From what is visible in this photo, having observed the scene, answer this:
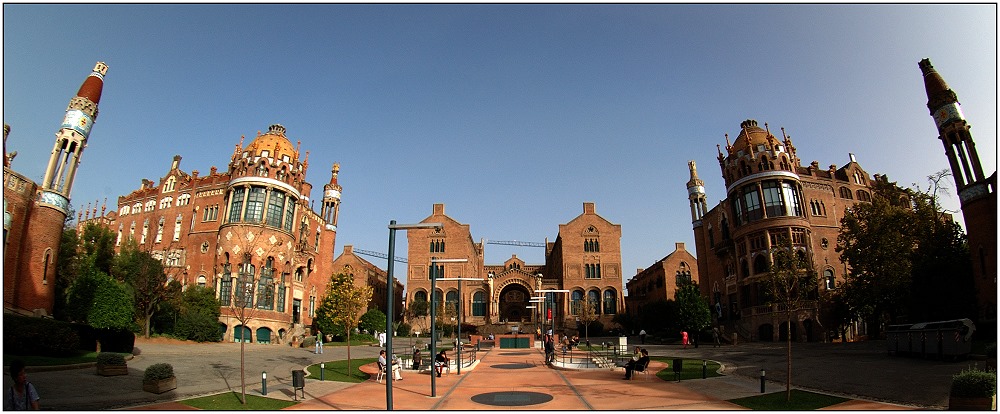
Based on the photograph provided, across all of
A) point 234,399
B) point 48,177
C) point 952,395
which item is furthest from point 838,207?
point 48,177

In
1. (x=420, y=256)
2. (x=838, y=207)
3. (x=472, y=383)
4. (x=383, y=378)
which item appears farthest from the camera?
(x=420, y=256)

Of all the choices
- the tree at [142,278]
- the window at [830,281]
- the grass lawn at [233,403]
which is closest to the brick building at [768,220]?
the window at [830,281]

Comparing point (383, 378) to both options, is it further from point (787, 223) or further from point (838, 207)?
point (838, 207)

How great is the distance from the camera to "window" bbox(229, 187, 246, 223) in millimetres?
50062

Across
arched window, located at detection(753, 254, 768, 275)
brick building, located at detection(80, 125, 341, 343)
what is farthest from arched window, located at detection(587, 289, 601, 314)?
brick building, located at detection(80, 125, 341, 343)

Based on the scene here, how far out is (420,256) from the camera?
7475cm

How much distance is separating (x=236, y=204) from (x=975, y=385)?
5269cm

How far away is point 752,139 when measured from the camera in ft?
174

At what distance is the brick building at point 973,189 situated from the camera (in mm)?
28297

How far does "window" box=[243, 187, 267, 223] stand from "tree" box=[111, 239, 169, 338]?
1001 centimetres

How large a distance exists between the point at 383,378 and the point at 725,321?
42431 millimetres

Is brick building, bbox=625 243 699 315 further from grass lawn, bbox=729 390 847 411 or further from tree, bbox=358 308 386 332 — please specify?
grass lawn, bbox=729 390 847 411

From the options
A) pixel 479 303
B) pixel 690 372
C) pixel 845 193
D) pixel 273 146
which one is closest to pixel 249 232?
pixel 273 146

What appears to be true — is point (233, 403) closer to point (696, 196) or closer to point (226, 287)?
point (226, 287)
